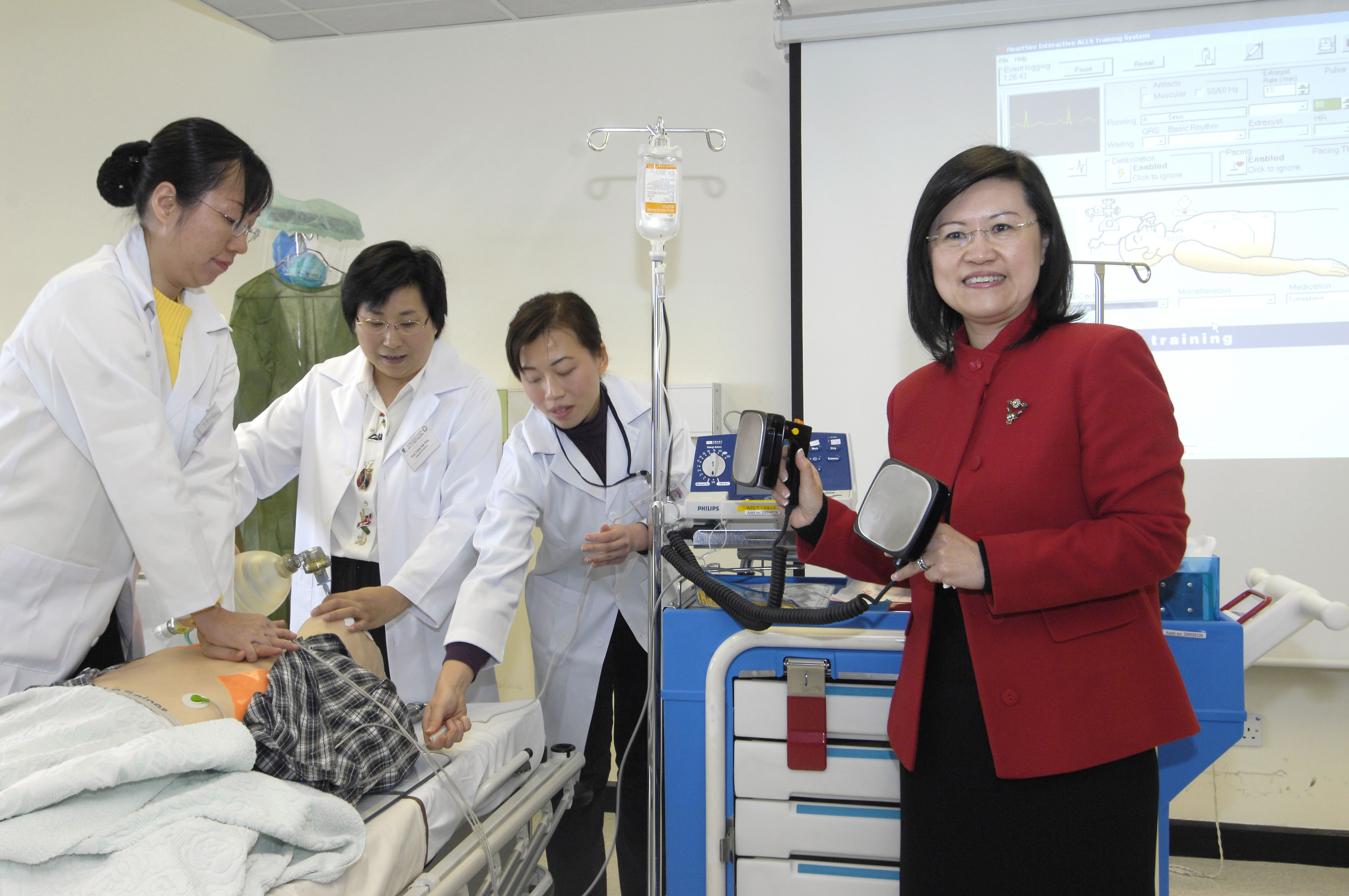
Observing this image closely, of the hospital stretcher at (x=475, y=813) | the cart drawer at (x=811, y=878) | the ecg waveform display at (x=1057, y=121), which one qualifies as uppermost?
the ecg waveform display at (x=1057, y=121)

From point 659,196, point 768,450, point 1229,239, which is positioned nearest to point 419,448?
point 659,196

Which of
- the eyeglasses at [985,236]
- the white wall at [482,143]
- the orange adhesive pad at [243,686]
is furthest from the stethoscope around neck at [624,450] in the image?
the white wall at [482,143]

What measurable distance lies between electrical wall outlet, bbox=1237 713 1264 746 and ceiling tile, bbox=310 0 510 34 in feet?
10.5

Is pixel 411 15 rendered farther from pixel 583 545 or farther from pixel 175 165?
pixel 583 545

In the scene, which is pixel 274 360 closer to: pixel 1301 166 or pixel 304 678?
pixel 304 678

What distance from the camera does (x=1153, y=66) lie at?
250cm

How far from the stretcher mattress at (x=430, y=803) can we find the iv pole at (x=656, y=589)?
0.21 meters

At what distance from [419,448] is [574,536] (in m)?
0.39

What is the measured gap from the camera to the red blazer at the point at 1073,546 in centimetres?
92

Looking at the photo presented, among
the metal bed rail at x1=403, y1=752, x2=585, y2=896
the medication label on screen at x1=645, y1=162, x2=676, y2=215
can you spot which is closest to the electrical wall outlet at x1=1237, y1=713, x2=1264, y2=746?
the metal bed rail at x1=403, y1=752, x2=585, y2=896

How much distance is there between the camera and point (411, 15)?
3010mm

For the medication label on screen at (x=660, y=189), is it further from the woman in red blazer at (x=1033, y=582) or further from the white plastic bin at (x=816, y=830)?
the white plastic bin at (x=816, y=830)

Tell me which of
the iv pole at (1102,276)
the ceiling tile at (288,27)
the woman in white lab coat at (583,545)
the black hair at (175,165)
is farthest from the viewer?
the ceiling tile at (288,27)

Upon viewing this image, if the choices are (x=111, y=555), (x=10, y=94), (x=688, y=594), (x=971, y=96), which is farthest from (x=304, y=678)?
(x=10, y=94)
